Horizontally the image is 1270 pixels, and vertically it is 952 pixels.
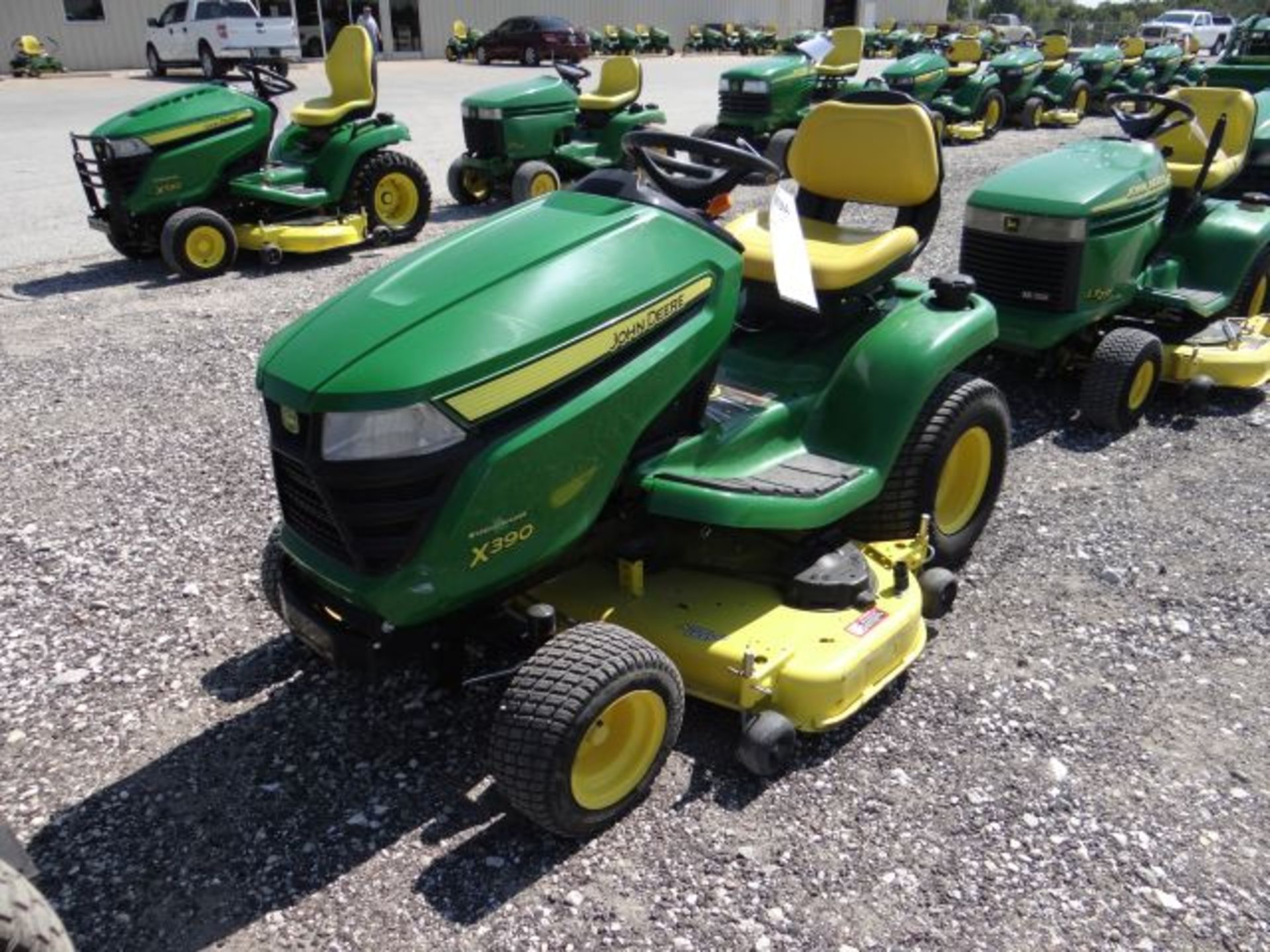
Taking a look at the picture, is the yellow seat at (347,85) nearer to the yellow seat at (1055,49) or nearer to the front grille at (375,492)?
the front grille at (375,492)

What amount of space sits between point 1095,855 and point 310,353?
2.10 meters

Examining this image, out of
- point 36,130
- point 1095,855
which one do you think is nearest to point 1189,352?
point 1095,855

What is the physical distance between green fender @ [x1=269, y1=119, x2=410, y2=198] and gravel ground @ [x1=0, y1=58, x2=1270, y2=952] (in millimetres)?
4203

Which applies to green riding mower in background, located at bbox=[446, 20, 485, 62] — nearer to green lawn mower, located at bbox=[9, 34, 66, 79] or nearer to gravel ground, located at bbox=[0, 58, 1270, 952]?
green lawn mower, located at bbox=[9, 34, 66, 79]

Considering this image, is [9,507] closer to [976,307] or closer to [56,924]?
[56,924]

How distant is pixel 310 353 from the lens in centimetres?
237

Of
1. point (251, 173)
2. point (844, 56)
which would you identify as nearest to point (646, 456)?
point (251, 173)

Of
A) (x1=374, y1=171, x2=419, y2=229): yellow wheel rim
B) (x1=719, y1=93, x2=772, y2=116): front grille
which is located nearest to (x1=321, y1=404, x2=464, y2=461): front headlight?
(x1=374, y1=171, x2=419, y2=229): yellow wheel rim

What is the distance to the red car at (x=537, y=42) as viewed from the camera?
2800 centimetres

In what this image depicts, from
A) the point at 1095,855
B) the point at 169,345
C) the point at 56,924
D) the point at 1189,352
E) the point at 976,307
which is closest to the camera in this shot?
the point at 56,924

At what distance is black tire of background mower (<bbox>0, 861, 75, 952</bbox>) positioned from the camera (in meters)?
1.74

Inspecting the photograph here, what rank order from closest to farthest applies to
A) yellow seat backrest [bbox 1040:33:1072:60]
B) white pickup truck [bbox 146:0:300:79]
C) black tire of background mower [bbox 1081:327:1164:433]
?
black tire of background mower [bbox 1081:327:1164:433], yellow seat backrest [bbox 1040:33:1072:60], white pickup truck [bbox 146:0:300:79]

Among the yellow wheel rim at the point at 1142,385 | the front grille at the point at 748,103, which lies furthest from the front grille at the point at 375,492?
the front grille at the point at 748,103

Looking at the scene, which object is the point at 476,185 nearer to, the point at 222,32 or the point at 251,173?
the point at 251,173
